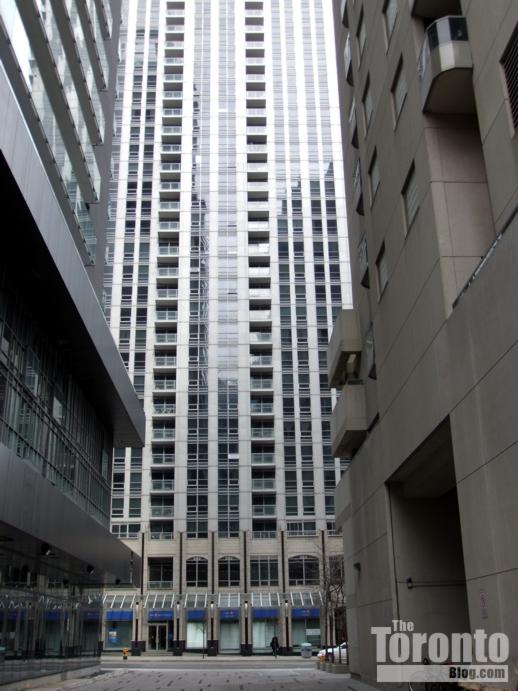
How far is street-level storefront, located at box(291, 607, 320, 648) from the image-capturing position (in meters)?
60.2

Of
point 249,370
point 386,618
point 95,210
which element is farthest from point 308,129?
point 386,618

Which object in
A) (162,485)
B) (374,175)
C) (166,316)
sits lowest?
(162,485)

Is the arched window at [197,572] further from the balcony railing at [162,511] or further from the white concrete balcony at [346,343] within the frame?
the white concrete balcony at [346,343]

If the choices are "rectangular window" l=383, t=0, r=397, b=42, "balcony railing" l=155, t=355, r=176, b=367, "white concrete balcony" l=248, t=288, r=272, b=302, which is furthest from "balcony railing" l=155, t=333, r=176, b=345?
"rectangular window" l=383, t=0, r=397, b=42

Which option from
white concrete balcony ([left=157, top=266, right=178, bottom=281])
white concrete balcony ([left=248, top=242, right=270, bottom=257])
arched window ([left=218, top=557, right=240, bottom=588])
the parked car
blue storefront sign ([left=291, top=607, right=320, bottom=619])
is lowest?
the parked car

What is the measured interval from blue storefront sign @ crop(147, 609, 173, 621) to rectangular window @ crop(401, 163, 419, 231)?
165 ft

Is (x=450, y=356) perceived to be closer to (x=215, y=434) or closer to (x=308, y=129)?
(x=215, y=434)

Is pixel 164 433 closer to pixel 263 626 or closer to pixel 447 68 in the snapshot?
pixel 263 626

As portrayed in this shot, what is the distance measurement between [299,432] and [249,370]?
7.77m

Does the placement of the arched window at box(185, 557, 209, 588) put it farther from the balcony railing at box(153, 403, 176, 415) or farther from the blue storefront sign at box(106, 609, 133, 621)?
the balcony railing at box(153, 403, 176, 415)

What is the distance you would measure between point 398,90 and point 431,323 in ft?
25.3

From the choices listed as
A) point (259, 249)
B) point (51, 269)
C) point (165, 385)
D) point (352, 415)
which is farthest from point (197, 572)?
point (51, 269)

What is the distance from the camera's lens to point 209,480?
65.6 meters

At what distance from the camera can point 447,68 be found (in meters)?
15.0
